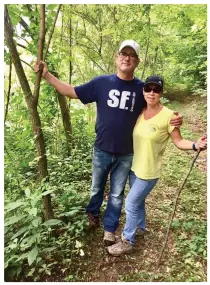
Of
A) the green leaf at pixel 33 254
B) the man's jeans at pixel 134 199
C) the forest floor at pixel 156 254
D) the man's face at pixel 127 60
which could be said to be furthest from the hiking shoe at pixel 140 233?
the man's face at pixel 127 60

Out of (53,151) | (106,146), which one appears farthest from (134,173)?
(53,151)

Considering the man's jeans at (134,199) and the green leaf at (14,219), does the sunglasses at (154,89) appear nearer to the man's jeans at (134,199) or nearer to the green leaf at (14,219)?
the man's jeans at (134,199)

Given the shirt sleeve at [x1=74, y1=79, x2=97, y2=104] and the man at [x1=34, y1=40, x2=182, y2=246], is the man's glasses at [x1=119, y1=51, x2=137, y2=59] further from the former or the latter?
the shirt sleeve at [x1=74, y1=79, x2=97, y2=104]

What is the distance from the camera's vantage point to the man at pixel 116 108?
2932mm

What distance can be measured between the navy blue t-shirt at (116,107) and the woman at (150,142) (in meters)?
0.10

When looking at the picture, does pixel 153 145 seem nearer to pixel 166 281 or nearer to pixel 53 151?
pixel 166 281

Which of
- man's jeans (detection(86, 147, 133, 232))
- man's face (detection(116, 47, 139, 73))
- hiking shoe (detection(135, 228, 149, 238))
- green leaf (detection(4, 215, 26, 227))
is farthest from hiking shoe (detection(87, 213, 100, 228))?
man's face (detection(116, 47, 139, 73))

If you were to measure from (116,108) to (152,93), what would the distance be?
41 cm

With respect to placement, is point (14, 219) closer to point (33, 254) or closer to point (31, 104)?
point (33, 254)

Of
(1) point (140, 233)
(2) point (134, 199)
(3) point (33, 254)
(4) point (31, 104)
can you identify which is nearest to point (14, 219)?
(3) point (33, 254)

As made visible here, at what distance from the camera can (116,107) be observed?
2.95 m

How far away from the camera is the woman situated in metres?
2.76

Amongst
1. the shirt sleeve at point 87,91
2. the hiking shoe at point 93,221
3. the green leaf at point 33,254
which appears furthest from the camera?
the hiking shoe at point 93,221

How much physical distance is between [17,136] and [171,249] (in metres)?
2.62
